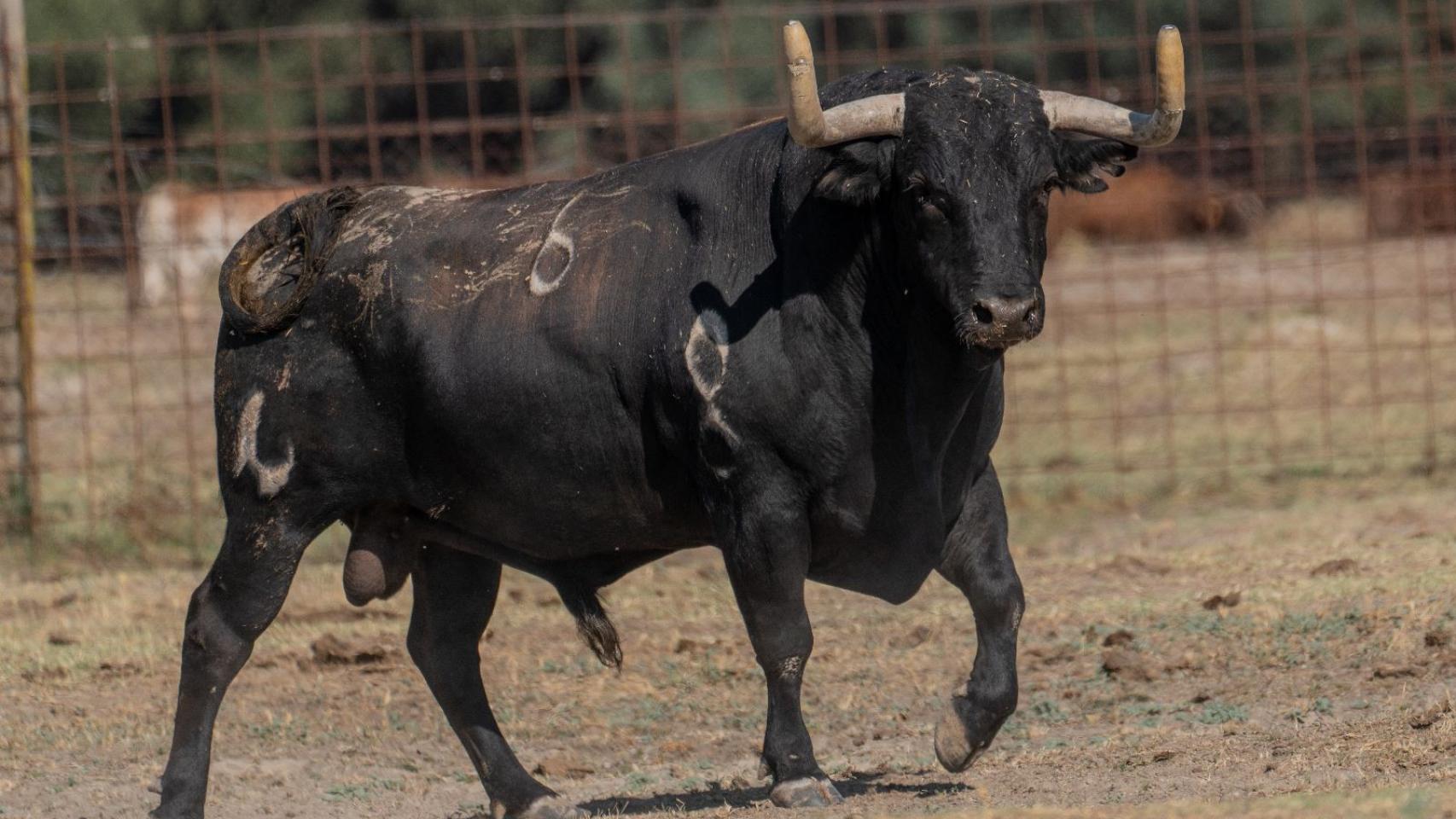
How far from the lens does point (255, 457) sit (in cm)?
596

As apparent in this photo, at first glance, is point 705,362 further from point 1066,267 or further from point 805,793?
point 1066,267

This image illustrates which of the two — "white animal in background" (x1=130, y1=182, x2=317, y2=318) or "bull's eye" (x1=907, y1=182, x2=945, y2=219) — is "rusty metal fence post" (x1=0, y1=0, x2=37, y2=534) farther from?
"bull's eye" (x1=907, y1=182, x2=945, y2=219)

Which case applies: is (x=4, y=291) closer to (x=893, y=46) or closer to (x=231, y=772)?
(x=231, y=772)

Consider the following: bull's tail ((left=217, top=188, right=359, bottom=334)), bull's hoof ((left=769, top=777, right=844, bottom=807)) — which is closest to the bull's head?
bull's hoof ((left=769, top=777, right=844, bottom=807))

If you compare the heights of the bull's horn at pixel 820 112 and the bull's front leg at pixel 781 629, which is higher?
the bull's horn at pixel 820 112

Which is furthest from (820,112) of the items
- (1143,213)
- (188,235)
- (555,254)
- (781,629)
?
(1143,213)

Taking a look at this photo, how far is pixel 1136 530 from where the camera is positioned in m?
10.3

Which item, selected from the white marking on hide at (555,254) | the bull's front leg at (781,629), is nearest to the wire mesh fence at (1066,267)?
the white marking on hide at (555,254)

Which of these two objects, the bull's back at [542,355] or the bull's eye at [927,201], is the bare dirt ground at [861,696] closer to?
the bull's back at [542,355]

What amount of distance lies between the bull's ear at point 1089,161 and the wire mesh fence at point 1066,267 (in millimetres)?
4568

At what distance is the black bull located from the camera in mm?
5246

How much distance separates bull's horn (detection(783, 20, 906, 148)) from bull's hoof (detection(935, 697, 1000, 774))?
1504 millimetres

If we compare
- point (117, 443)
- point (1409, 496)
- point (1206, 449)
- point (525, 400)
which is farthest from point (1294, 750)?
point (117, 443)

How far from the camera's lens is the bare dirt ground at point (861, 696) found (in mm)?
5785
